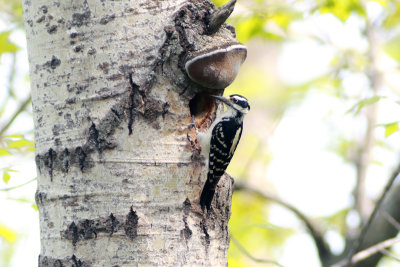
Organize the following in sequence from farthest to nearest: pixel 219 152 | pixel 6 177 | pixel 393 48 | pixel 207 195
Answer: pixel 393 48, pixel 219 152, pixel 6 177, pixel 207 195

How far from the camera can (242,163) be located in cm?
939

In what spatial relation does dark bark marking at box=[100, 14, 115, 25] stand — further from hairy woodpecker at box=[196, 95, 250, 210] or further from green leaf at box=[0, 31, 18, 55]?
green leaf at box=[0, 31, 18, 55]

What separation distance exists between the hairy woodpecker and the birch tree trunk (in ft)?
0.33

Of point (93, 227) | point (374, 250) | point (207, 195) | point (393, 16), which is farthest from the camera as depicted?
point (393, 16)

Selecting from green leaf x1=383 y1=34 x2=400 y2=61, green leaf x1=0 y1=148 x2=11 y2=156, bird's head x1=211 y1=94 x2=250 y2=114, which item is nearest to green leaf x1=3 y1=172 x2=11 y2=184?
green leaf x1=0 y1=148 x2=11 y2=156

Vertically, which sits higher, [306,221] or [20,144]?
[20,144]

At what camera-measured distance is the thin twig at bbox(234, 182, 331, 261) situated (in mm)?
5562

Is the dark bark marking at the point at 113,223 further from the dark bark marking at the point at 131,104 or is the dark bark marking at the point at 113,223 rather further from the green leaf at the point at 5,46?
the green leaf at the point at 5,46

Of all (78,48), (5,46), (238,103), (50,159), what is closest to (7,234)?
(5,46)

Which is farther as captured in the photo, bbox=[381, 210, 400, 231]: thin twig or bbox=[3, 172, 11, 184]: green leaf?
bbox=[381, 210, 400, 231]: thin twig

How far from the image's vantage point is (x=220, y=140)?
403 centimetres

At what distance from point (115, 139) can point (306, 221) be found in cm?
394

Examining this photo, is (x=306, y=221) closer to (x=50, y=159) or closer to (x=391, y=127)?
(x=391, y=127)

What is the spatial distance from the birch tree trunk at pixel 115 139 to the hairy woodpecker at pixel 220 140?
0.33ft
